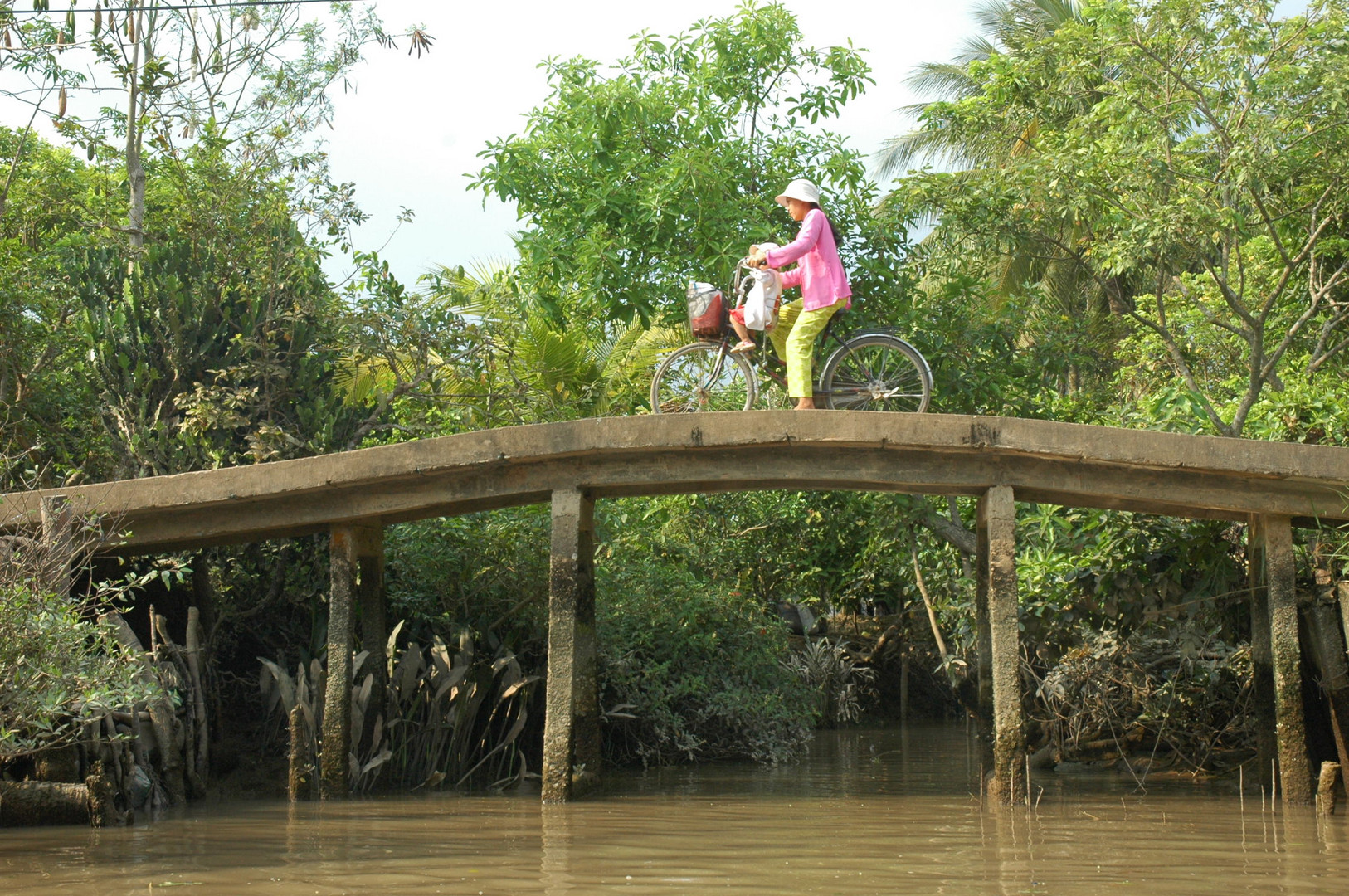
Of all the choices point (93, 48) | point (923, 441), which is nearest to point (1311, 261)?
point (923, 441)

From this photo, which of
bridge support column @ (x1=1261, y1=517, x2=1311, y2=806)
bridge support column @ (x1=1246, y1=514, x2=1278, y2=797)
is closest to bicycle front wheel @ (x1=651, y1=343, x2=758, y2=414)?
bridge support column @ (x1=1246, y1=514, x2=1278, y2=797)

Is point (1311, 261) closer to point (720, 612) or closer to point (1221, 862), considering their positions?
point (720, 612)

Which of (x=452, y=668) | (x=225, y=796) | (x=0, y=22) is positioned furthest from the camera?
(x=0, y=22)

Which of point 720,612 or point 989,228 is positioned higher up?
point 989,228

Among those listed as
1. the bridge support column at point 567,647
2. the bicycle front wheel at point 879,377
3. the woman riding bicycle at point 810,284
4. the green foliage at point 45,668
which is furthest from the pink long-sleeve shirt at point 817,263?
the green foliage at point 45,668

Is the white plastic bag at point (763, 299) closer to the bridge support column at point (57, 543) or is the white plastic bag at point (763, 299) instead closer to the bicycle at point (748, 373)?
the bicycle at point (748, 373)

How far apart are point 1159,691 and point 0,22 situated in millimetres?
13501

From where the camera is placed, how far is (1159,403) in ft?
34.9

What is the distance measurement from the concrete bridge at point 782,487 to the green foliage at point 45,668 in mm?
885

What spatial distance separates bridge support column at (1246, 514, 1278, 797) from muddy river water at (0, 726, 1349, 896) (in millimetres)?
376

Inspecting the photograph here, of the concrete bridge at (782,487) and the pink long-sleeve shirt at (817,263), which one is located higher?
the pink long-sleeve shirt at (817,263)

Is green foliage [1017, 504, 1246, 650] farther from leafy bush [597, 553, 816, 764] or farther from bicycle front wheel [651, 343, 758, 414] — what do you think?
leafy bush [597, 553, 816, 764]

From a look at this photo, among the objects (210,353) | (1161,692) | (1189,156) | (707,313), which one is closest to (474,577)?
(210,353)

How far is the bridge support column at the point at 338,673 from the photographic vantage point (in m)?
9.02
